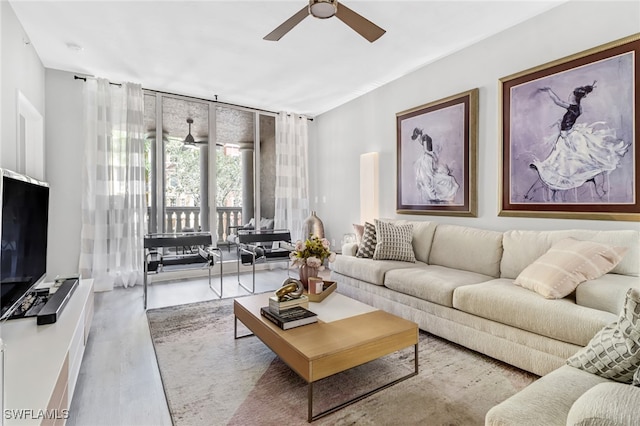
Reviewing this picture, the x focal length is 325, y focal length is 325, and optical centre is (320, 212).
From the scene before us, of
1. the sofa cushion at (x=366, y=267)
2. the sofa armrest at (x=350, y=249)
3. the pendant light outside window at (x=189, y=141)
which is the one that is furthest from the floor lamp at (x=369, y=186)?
the pendant light outside window at (x=189, y=141)

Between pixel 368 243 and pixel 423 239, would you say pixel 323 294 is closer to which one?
pixel 368 243

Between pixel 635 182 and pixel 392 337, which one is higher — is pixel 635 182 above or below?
above

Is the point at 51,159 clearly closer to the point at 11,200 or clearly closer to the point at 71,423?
the point at 11,200

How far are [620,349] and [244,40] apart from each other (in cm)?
360

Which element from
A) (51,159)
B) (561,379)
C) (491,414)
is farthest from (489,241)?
(51,159)

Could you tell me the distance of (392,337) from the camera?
75.7 inches

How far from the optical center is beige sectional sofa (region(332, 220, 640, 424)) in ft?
6.21

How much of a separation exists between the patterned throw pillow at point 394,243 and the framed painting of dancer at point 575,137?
3.14 feet

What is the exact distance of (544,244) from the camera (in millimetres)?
2594

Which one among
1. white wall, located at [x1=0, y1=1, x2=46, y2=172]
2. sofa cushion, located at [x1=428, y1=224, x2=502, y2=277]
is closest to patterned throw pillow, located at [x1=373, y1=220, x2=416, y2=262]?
sofa cushion, located at [x1=428, y1=224, x2=502, y2=277]

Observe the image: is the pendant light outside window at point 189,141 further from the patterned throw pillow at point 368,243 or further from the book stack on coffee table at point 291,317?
the book stack on coffee table at point 291,317

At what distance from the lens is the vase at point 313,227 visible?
5.38m

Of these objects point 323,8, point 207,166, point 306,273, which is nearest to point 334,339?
point 306,273

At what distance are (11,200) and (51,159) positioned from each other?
2.71 m
